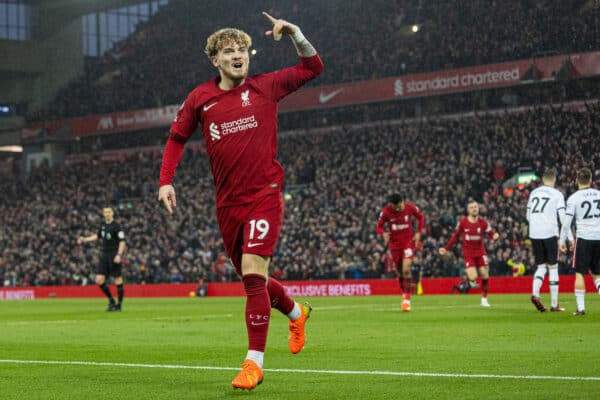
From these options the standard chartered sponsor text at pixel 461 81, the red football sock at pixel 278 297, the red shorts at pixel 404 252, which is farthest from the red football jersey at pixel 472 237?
the standard chartered sponsor text at pixel 461 81

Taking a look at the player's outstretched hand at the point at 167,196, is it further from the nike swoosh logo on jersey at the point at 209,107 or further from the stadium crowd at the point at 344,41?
the stadium crowd at the point at 344,41

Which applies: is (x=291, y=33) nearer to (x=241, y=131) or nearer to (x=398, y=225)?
(x=241, y=131)

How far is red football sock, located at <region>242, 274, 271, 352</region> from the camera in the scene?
772cm

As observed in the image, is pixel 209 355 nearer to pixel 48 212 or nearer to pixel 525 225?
pixel 525 225

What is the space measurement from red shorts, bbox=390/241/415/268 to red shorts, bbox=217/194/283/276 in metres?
13.3

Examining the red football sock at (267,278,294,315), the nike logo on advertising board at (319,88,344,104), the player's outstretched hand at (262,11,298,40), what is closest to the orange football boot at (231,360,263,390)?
the red football sock at (267,278,294,315)

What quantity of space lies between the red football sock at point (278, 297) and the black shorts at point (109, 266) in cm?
1588

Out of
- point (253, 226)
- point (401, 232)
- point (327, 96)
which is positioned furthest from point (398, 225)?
point (327, 96)

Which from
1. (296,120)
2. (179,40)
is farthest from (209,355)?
(179,40)

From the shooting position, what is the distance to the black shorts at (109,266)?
79.5 ft

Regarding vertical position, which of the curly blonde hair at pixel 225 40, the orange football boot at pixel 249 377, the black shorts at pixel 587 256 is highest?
the curly blonde hair at pixel 225 40

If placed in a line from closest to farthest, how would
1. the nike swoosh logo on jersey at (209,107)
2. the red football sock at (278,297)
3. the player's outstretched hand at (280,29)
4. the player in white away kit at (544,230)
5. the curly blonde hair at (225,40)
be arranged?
the player's outstretched hand at (280,29), the curly blonde hair at (225,40), the nike swoosh logo on jersey at (209,107), the red football sock at (278,297), the player in white away kit at (544,230)

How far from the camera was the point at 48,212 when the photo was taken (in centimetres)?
5500

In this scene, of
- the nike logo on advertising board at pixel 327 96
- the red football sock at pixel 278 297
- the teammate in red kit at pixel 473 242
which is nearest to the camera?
the red football sock at pixel 278 297
